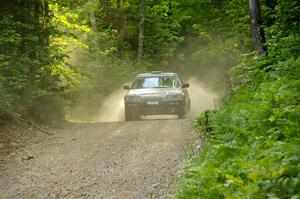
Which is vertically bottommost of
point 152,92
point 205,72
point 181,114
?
point 181,114

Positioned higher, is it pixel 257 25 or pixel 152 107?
pixel 257 25

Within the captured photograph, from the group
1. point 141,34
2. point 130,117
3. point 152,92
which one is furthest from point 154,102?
point 141,34

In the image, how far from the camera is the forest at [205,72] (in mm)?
5605

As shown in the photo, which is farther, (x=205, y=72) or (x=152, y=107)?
(x=205, y=72)

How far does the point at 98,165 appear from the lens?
9766mm

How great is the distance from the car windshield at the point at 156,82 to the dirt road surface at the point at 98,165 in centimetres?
573

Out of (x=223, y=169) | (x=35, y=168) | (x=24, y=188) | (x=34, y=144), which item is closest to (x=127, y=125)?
(x=34, y=144)

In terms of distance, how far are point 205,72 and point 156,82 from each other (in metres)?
22.2

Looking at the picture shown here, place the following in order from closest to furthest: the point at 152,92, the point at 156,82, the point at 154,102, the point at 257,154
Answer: the point at 257,154, the point at 154,102, the point at 152,92, the point at 156,82

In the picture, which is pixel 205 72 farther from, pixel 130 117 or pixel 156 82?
pixel 130 117

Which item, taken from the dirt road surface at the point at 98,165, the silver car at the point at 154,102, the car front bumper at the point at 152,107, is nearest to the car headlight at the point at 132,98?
the silver car at the point at 154,102

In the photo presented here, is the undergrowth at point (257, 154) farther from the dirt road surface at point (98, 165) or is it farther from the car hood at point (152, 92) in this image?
the car hood at point (152, 92)

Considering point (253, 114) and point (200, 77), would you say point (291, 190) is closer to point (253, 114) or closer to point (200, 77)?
point (253, 114)

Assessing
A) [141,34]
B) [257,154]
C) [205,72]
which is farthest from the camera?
[205,72]
